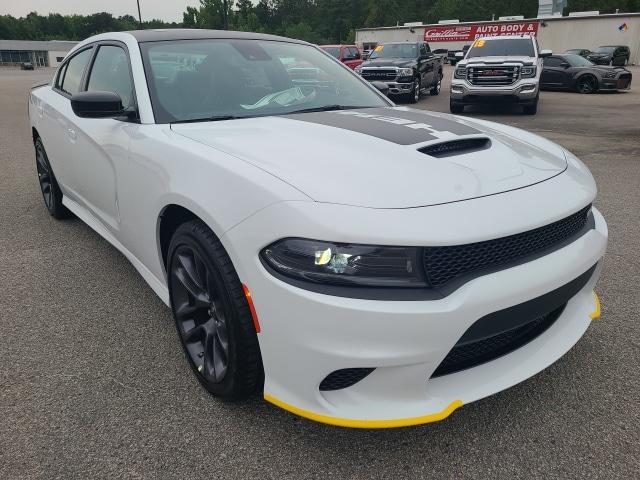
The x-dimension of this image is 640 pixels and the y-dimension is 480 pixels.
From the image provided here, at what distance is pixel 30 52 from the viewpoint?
311 feet

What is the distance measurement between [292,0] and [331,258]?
145 meters

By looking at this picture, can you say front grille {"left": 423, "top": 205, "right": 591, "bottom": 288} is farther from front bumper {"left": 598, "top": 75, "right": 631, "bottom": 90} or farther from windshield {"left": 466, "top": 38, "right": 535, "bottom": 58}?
front bumper {"left": 598, "top": 75, "right": 631, "bottom": 90}

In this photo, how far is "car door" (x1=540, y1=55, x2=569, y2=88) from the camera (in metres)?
18.6

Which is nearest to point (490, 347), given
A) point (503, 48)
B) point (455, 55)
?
point (503, 48)

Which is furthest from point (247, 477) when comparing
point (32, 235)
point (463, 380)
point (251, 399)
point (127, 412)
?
point (32, 235)

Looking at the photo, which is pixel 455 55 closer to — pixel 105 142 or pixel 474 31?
pixel 105 142

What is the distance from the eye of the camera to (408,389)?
5.65ft

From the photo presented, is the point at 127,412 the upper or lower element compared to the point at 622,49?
lower

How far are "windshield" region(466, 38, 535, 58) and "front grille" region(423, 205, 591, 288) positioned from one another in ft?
41.1

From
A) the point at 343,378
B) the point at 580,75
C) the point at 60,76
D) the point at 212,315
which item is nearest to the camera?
the point at 343,378

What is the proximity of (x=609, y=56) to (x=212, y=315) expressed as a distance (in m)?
36.4

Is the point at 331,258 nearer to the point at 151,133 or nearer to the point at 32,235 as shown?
the point at 151,133

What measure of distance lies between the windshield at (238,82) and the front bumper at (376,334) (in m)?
1.21

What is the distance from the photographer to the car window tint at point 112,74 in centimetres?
297
